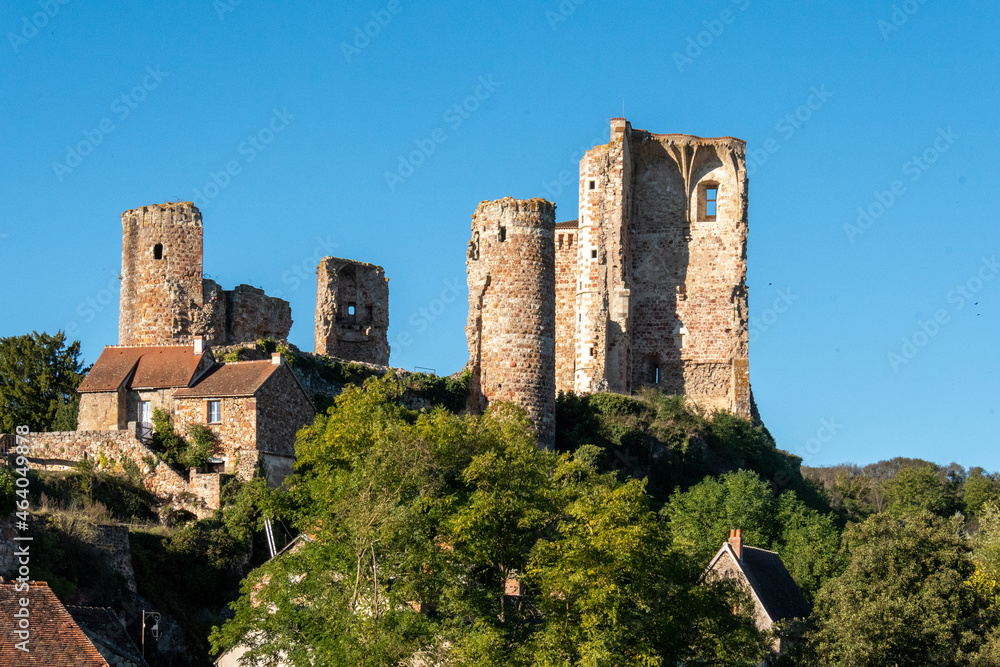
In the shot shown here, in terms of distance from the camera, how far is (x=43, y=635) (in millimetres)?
27312

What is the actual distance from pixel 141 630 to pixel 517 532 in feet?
23.8

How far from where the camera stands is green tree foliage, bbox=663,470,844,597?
4409 cm

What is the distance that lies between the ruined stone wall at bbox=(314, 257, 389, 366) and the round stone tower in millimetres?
6598

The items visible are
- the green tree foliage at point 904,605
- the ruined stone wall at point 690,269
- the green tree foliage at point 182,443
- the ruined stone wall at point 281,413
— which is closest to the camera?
the green tree foliage at point 904,605

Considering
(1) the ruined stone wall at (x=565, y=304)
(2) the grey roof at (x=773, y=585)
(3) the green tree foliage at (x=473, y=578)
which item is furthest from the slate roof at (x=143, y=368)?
(1) the ruined stone wall at (x=565, y=304)

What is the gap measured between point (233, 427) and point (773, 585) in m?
13.2

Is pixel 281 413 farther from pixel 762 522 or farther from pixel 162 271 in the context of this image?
pixel 762 522

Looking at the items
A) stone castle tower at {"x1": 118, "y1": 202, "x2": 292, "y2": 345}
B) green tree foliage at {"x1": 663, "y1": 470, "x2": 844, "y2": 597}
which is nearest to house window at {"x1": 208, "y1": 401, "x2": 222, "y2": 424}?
stone castle tower at {"x1": 118, "y1": 202, "x2": 292, "y2": 345}

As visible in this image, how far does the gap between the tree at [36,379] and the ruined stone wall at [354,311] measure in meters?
7.53

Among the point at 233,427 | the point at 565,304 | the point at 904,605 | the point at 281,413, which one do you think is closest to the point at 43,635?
the point at 233,427

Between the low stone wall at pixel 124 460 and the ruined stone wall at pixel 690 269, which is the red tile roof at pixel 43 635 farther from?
the ruined stone wall at pixel 690 269

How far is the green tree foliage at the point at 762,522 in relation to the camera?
4409 centimetres

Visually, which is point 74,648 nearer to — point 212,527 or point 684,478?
point 212,527

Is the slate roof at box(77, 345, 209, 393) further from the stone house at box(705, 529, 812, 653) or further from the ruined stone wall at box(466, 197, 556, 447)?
the stone house at box(705, 529, 812, 653)
